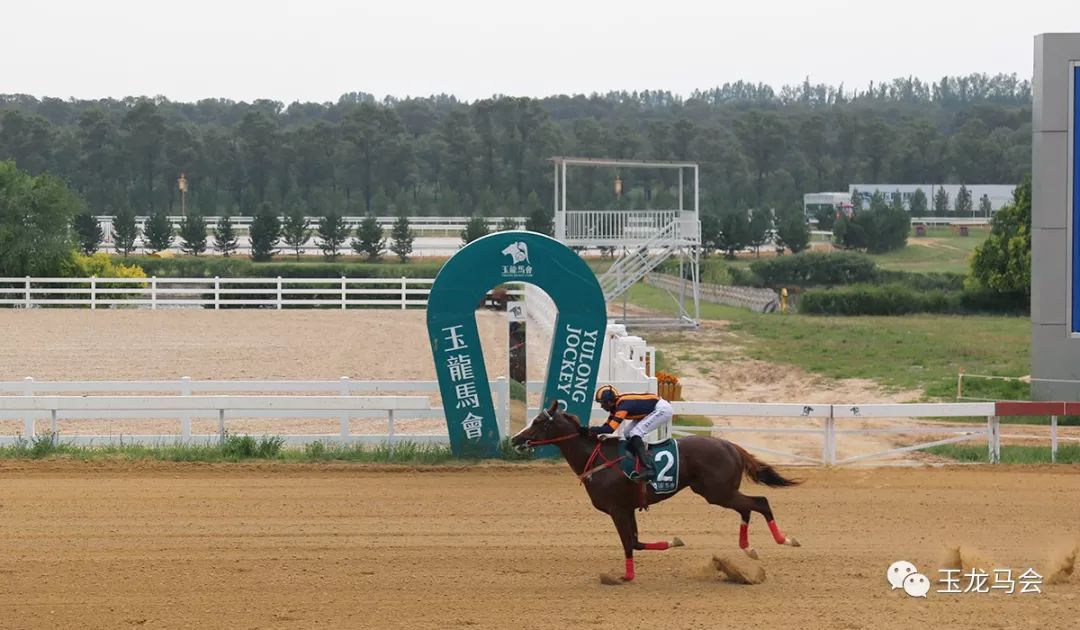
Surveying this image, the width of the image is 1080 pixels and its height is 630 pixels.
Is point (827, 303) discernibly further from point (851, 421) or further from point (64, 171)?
point (64, 171)

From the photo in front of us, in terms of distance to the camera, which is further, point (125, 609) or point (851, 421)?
point (851, 421)

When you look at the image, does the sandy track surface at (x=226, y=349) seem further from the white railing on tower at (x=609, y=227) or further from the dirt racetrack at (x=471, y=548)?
the dirt racetrack at (x=471, y=548)

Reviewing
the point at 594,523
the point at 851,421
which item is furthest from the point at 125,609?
the point at 851,421

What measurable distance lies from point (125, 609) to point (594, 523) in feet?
16.0

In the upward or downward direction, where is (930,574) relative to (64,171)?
downward

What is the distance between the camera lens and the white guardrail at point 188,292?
40688mm

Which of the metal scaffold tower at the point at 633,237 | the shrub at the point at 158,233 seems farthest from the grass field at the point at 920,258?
the shrub at the point at 158,233

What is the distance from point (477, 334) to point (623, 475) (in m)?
6.14

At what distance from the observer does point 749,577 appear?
1137 centimetres

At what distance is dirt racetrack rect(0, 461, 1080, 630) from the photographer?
1055 cm

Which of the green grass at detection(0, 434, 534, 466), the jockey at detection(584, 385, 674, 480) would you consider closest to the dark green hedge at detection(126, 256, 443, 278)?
the green grass at detection(0, 434, 534, 466)

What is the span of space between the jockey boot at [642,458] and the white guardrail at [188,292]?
95.6 ft

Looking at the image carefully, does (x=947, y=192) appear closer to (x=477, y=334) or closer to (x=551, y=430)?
(x=477, y=334)


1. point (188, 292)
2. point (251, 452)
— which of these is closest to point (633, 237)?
point (188, 292)
